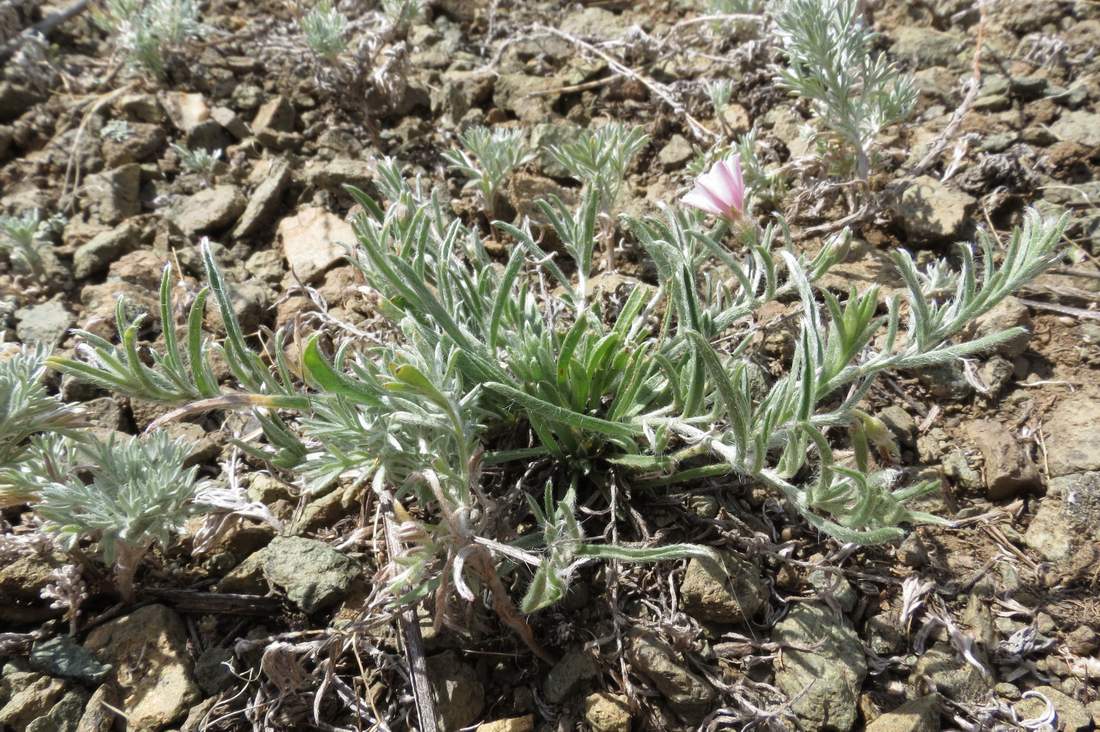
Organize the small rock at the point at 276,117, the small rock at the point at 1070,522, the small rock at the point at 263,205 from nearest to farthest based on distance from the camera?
the small rock at the point at 1070,522 → the small rock at the point at 263,205 → the small rock at the point at 276,117

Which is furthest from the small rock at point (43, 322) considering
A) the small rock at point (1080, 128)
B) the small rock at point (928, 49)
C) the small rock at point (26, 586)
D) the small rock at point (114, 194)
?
the small rock at point (1080, 128)

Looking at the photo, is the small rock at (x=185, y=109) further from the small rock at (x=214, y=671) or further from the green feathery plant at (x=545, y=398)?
the small rock at (x=214, y=671)

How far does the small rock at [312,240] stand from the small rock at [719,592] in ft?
6.12

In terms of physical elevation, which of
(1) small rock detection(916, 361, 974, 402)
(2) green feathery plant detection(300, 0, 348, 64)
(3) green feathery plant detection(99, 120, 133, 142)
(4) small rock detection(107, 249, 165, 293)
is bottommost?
(1) small rock detection(916, 361, 974, 402)

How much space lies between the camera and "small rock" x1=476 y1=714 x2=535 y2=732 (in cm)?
184

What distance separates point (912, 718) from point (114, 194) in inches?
140

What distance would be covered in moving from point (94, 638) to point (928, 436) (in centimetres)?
250

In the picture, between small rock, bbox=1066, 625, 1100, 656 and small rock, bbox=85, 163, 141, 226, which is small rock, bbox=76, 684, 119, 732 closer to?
small rock, bbox=85, 163, 141, 226

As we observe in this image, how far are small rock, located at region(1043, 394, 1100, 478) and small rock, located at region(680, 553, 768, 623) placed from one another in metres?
1.03

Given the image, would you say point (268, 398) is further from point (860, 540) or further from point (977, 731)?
point (977, 731)

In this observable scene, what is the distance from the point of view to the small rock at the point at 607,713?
1.81 metres

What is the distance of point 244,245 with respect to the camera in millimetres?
3221

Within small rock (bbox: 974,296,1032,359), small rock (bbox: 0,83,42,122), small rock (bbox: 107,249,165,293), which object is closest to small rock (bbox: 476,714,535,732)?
small rock (bbox: 974,296,1032,359)

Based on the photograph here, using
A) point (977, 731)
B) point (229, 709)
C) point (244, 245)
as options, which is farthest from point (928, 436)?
point (244, 245)
